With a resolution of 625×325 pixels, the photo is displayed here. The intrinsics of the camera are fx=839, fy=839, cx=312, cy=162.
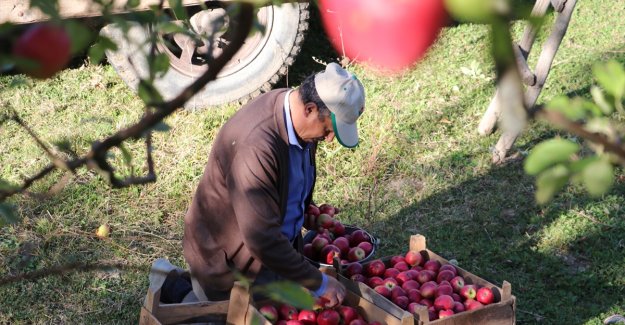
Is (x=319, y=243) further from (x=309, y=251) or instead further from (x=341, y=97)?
(x=341, y=97)

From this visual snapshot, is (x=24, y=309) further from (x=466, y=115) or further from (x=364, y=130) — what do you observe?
(x=466, y=115)

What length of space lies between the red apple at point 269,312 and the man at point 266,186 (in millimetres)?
126

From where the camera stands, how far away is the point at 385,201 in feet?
17.0

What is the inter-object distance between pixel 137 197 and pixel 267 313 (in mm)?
2178

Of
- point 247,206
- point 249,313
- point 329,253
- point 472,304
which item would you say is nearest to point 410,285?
point 472,304

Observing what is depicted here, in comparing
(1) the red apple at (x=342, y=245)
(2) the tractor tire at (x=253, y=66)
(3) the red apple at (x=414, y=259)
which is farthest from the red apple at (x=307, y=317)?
(2) the tractor tire at (x=253, y=66)

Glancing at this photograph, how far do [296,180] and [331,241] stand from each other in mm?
629

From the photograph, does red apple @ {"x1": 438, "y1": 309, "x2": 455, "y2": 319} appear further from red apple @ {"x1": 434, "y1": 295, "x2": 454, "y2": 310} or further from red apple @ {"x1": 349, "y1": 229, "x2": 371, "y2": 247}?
red apple @ {"x1": 349, "y1": 229, "x2": 371, "y2": 247}

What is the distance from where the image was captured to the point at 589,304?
13.7ft

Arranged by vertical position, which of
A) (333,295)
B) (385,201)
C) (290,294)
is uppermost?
(290,294)

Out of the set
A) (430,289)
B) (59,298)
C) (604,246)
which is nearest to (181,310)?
(430,289)

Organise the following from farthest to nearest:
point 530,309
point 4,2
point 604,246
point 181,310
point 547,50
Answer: point 4,2 → point 547,50 → point 604,246 → point 530,309 → point 181,310

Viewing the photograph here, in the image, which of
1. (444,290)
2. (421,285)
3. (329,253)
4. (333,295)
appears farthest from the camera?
(329,253)

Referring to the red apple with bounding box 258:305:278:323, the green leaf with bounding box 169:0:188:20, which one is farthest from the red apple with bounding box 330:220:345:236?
the green leaf with bounding box 169:0:188:20
